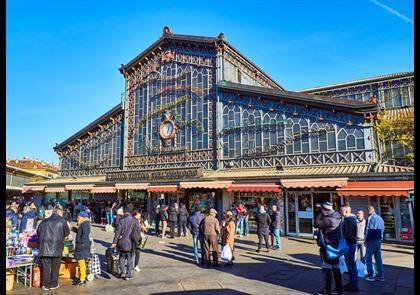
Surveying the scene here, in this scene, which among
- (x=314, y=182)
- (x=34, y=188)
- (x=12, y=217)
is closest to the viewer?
(x=12, y=217)

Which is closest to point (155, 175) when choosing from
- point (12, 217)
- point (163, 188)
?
point (163, 188)

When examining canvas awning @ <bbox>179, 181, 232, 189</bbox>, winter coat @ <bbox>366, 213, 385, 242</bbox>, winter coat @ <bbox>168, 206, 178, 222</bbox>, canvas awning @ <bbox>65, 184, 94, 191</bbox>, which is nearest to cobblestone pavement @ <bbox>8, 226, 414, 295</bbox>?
winter coat @ <bbox>366, 213, 385, 242</bbox>

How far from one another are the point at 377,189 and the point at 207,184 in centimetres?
831

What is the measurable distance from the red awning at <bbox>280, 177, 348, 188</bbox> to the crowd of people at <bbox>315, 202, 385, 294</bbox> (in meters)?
6.46

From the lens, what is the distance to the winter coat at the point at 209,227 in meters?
9.95

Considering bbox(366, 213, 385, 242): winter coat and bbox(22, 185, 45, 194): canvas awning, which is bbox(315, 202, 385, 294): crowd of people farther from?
bbox(22, 185, 45, 194): canvas awning

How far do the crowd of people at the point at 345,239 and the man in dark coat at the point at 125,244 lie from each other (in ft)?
14.7

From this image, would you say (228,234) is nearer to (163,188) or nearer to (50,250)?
(50,250)

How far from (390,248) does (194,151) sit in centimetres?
1235

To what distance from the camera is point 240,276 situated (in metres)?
8.77

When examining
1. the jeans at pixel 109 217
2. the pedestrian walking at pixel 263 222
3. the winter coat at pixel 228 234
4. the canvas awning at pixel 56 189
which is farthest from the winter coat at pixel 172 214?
the canvas awning at pixel 56 189

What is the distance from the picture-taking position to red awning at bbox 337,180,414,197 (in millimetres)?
13675

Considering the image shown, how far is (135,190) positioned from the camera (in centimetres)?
2417
